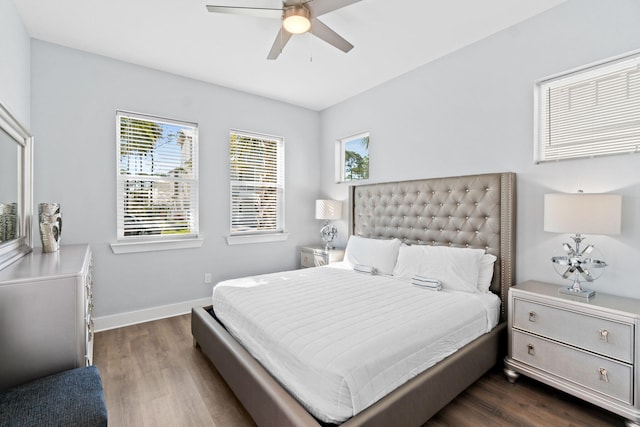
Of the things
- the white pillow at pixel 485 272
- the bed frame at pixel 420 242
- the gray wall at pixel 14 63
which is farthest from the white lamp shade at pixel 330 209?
the gray wall at pixel 14 63

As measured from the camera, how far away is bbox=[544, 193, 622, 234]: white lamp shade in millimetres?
1837

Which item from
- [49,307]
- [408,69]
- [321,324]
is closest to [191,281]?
[49,307]

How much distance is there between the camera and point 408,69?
334 cm

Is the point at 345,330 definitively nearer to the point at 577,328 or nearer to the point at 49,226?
the point at 577,328

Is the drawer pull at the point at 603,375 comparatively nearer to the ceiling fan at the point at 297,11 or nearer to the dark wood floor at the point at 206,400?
the dark wood floor at the point at 206,400

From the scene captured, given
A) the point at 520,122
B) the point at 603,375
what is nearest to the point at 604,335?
the point at 603,375

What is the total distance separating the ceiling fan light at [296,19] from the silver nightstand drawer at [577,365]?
268cm

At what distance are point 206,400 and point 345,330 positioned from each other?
1131 mm

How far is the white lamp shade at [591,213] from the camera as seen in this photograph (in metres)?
1.84

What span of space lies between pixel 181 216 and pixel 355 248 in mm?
2146

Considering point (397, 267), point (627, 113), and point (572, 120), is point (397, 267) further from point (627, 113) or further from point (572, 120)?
point (627, 113)

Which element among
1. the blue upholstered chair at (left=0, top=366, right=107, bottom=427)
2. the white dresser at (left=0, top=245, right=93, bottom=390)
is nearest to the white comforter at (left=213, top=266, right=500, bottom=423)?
the blue upholstered chair at (left=0, top=366, right=107, bottom=427)

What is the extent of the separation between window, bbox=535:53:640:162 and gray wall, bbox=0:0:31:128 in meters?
3.83

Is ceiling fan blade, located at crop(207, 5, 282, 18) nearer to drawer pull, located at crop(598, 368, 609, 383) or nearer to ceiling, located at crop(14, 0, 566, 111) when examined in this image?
ceiling, located at crop(14, 0, 566, 111)
